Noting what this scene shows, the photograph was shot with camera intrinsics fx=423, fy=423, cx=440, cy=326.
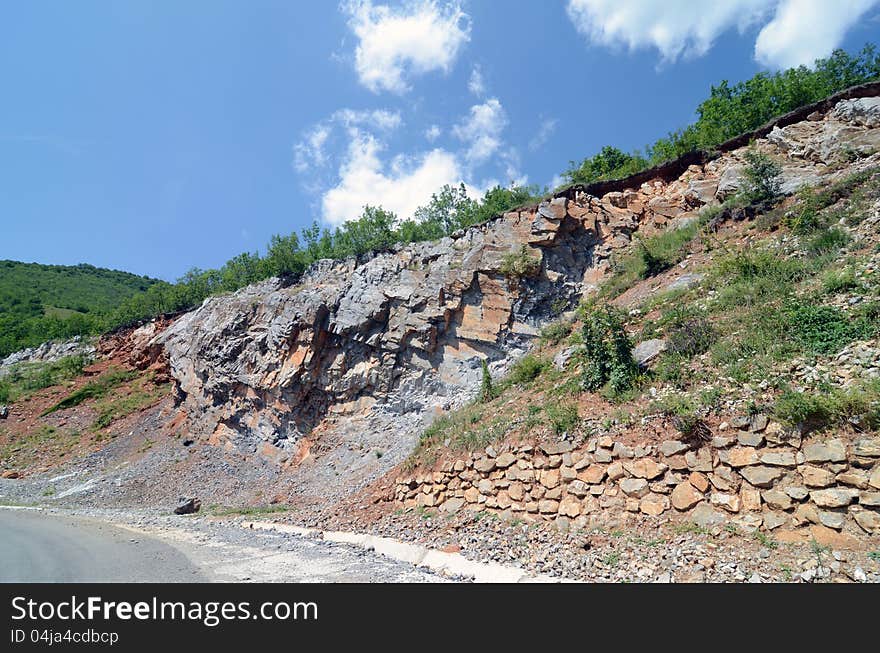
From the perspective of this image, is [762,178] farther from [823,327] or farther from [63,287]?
[63,287]

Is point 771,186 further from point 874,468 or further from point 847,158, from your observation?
point 874,468

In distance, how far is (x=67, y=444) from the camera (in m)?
24.4

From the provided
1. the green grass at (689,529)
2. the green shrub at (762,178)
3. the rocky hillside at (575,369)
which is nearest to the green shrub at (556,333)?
the rocky hillside at (575,369)

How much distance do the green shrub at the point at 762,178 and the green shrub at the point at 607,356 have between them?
8612 millimetres

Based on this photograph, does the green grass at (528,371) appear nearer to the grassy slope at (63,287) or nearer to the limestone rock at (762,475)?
the limestone rock at (762,475)

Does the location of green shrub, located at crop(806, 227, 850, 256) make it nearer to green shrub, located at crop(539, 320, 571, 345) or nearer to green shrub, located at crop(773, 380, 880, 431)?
green shrub, located at crop(773, 380, 880, 431)

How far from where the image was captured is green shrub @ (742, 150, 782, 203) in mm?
14336

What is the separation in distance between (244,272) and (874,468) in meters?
38.0

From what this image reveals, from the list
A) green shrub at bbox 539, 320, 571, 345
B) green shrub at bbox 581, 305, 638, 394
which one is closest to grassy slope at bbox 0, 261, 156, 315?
green shrub at bbox 539, 320, 571, 345

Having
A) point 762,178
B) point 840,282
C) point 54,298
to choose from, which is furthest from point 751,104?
point 54,298

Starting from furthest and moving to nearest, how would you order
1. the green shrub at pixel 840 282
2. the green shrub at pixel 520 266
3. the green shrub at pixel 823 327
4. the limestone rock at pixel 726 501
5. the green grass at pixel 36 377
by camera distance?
the green grass at pixel 36 377 → the green shrub at pixel 520 266 → the green shrub at pixel 840 282 → the green shrub at pixel 823 327 → the limestone rock at pixel 726 501

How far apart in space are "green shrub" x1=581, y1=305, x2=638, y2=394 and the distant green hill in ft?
146

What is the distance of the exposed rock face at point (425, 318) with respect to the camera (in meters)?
16.2

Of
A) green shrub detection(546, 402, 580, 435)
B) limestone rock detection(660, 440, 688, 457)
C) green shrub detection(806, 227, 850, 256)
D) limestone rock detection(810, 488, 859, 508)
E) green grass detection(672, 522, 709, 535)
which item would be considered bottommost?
green grass detection(672, 522, 709, 535)
